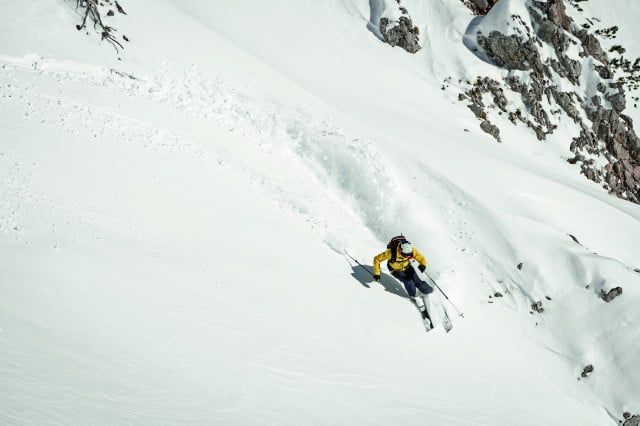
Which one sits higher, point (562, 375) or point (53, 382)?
point (53, 382)

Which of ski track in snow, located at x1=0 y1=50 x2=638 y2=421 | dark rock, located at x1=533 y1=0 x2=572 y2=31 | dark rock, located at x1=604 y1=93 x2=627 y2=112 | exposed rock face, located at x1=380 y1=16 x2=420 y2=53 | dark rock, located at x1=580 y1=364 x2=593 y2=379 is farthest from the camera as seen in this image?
dark rock, located at x1=533 y1=0 x2=572 y2=31

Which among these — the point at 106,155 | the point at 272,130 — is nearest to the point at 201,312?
the point at 106,155

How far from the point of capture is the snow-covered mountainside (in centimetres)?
660

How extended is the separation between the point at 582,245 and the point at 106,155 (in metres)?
15.7

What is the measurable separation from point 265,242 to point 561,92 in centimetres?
2902

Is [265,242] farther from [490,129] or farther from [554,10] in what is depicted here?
[554,10]

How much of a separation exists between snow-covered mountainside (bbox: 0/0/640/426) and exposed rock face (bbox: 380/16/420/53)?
19.6 feet

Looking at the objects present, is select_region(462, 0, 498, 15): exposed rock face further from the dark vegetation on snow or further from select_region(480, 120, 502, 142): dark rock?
the dark vegetation on snow

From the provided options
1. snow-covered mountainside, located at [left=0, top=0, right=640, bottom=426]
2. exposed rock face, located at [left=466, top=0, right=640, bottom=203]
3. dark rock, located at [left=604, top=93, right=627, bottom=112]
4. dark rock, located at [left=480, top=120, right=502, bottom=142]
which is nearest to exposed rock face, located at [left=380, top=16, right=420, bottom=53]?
exposed rock face, located at [left=466, top=0, right=640, bottom=203]

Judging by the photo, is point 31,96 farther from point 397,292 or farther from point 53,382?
point 397,292

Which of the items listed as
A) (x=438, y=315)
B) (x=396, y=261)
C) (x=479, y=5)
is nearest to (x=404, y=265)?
(x=396, y=261)

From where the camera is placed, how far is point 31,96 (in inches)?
520

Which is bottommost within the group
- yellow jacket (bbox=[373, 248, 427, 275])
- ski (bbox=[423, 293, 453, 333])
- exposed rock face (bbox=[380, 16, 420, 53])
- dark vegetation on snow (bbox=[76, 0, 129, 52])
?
dark vegetation on snow (bbox=[76, 0, 129, 52])

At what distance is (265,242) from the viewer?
39.8 ft
